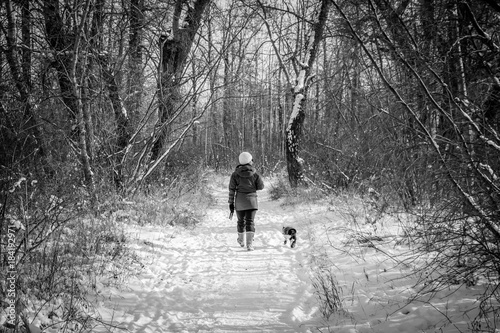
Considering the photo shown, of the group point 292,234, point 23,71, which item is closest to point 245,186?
point 292,234

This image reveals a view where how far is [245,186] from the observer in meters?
5.18

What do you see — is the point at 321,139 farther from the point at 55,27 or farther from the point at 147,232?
the point at 55,27

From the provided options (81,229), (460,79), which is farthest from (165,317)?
(460,79)

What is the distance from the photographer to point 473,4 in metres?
2.02

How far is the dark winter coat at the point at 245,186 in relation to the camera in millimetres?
5148

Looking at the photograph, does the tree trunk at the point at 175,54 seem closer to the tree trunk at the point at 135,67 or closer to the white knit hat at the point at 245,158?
the tree trunk at the point at 135,67

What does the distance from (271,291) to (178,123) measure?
528cm

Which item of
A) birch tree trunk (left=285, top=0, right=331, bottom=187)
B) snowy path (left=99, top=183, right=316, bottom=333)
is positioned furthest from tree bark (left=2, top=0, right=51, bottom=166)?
birch tree trunk (left=285, top=0, right=331, bottom=187)

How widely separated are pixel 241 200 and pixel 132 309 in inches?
107

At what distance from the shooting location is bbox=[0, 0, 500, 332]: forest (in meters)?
1.89

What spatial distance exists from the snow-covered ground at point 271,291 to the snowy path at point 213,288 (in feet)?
0.03

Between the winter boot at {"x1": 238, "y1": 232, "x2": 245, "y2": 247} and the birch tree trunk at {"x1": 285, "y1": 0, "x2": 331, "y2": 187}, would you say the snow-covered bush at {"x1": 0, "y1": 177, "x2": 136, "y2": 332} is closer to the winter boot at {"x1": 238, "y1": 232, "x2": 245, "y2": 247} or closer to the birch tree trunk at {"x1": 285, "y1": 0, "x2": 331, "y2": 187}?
the winter boot at {"x1": 238, "y1": 232, "x2": 245, "y2": 247}

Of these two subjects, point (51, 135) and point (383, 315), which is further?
point (51, 135)

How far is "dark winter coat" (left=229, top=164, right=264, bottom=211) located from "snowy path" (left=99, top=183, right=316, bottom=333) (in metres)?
0.78
